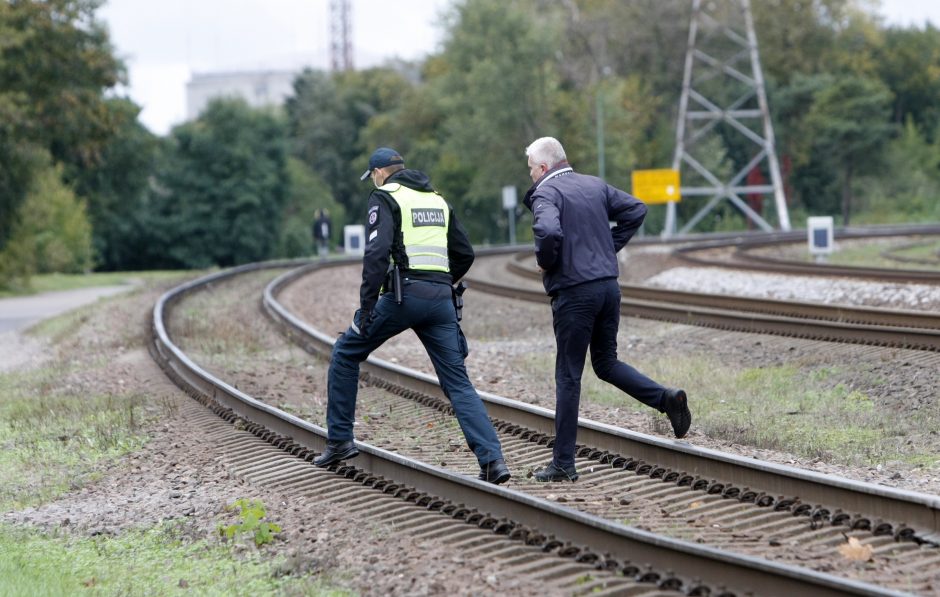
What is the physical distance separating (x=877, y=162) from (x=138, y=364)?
212 feet

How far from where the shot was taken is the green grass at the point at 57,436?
8977 millimetres

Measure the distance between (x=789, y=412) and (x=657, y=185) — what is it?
36504mm

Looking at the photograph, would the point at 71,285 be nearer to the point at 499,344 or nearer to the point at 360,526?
the point at 499,344

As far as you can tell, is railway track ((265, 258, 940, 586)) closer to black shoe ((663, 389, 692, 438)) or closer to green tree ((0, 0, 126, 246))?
black shoe ((663, 389, 692, 438))

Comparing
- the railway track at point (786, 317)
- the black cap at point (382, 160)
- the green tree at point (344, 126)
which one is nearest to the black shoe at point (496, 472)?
the black cap at point (382, 160)

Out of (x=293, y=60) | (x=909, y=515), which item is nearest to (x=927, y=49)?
(x=909, y=515)

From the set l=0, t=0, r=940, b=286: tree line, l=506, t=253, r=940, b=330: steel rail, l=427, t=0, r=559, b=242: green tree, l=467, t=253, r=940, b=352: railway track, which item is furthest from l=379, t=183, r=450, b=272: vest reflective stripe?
l=427, t=0, r=559, b=242: green tree

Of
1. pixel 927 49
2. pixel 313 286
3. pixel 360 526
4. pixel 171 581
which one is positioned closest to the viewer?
pixel 171 581

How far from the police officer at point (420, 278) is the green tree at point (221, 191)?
69697 mm

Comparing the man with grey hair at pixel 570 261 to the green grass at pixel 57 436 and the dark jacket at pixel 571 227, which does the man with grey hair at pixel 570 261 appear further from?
the green grass at pixel 57 436

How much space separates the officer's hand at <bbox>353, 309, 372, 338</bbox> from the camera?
8070 millimetres

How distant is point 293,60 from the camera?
180250 mm

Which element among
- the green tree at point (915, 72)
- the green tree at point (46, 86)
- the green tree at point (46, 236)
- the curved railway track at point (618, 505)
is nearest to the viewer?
the curved railway track at point (618, 505)

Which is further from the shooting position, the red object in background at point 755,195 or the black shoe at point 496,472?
the red object in background at point 755,195
